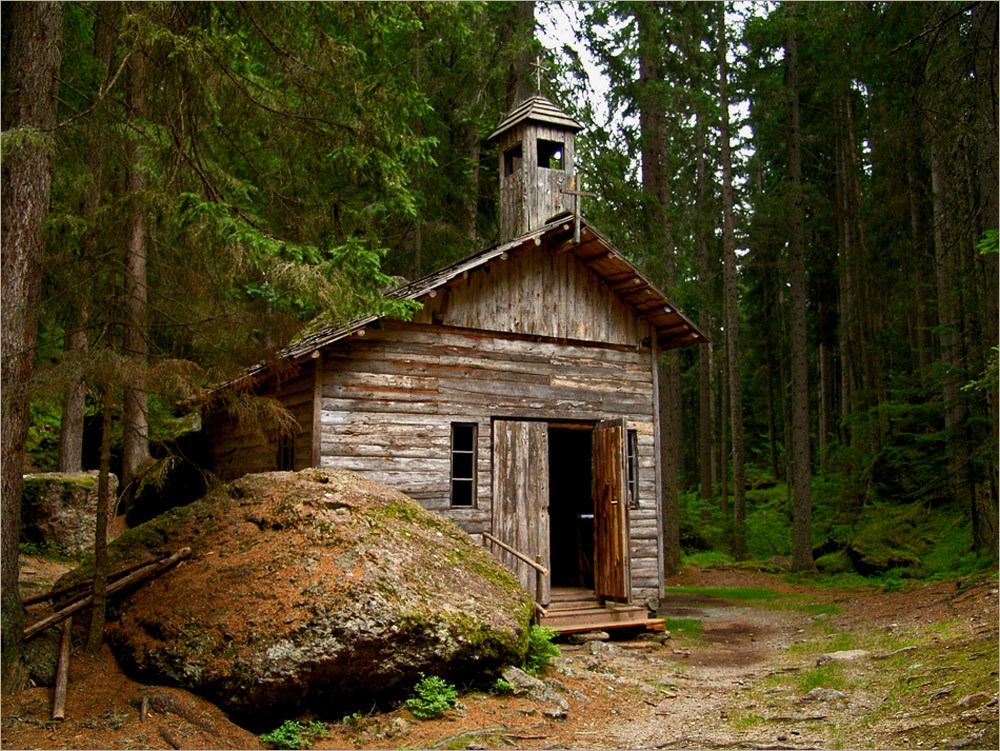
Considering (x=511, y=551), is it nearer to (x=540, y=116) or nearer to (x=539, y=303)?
(x=539, y=303)

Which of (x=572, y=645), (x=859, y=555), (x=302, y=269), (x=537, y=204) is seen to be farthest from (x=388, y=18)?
(x=859, y=555)

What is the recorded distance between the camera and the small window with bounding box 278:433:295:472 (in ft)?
40.1

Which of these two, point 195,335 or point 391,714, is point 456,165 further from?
point 391,714

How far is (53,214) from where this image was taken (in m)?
8.66

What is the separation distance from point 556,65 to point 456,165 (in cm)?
387

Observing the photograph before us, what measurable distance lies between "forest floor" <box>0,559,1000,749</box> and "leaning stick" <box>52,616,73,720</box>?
3.6 inches

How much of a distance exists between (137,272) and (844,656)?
1125 centimetres

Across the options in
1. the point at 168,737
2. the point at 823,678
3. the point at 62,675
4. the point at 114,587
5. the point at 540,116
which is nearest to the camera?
the point at 168,737

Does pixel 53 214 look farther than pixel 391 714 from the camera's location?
Yes

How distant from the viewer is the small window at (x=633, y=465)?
14.0m

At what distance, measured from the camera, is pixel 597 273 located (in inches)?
559

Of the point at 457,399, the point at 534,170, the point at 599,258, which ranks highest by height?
the point at 534,170

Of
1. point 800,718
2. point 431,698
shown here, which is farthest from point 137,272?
point 800,718

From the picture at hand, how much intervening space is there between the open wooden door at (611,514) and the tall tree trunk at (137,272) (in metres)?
7.15
